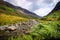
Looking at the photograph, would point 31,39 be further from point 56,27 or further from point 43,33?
point 56,27

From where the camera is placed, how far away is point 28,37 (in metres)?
10.4

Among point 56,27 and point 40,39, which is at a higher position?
point 56,27

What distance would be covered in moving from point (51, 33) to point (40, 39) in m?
0.73

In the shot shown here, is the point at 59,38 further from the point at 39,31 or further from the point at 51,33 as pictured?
the point at 39,31

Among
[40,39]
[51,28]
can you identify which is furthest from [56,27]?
[40,39]

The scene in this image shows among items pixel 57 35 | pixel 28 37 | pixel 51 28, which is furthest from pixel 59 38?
pixel 28 37

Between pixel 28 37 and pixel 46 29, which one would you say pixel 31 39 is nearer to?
pixel 28 37

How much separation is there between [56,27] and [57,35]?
0.53 meters

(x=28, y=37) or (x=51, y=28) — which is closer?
(x=28, y=37)

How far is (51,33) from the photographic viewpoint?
419 inches

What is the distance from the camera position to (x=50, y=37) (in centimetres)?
1072

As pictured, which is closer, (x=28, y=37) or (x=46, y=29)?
(x=28, y=37)

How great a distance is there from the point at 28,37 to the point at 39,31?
0.92m

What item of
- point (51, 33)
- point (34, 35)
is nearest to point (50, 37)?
point (51, 33)
